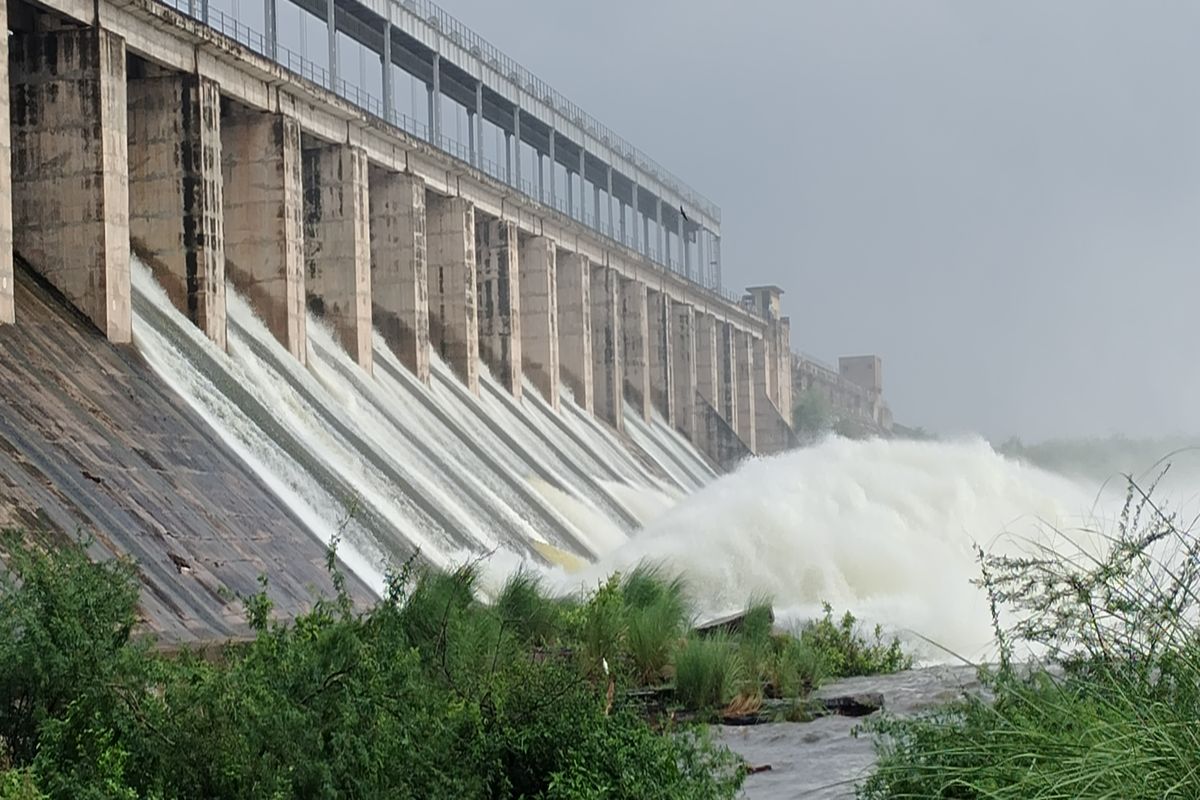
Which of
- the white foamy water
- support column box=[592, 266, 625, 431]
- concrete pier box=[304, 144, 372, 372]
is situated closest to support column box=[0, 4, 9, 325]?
the white foamy water

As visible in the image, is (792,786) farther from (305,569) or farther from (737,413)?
(737,413)

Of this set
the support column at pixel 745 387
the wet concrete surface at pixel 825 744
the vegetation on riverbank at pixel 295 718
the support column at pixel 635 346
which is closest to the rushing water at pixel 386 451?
the wet concrete surface at pixel 825 744

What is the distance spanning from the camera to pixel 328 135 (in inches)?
1006

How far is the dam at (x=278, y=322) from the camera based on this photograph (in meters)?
15.9

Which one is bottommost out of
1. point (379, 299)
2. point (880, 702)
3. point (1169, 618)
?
point (880, 702)

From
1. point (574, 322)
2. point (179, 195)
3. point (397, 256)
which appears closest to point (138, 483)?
point (179, 195)

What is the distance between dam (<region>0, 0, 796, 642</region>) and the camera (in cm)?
1588

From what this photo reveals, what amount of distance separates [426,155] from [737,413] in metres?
23.6

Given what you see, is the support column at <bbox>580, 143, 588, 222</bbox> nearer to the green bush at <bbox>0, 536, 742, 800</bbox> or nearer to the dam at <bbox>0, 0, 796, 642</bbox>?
the dam at <bbox>0, 0, 796, 642</bbox>

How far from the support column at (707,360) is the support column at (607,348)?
7.46 meters

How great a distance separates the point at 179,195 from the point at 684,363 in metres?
28.0

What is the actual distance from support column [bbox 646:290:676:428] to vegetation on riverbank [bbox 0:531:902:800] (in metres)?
36.7

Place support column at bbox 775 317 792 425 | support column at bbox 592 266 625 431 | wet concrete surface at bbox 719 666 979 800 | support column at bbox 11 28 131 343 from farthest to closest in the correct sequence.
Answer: support column at bbox 775 317 792 425 → support column at bbox 592 266 625 431 → support column at bbox 11 28 131 343 → wet concrete surface at bbox 719 666 979 800

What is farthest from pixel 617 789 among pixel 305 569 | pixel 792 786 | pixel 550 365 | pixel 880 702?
pixel 550 365
